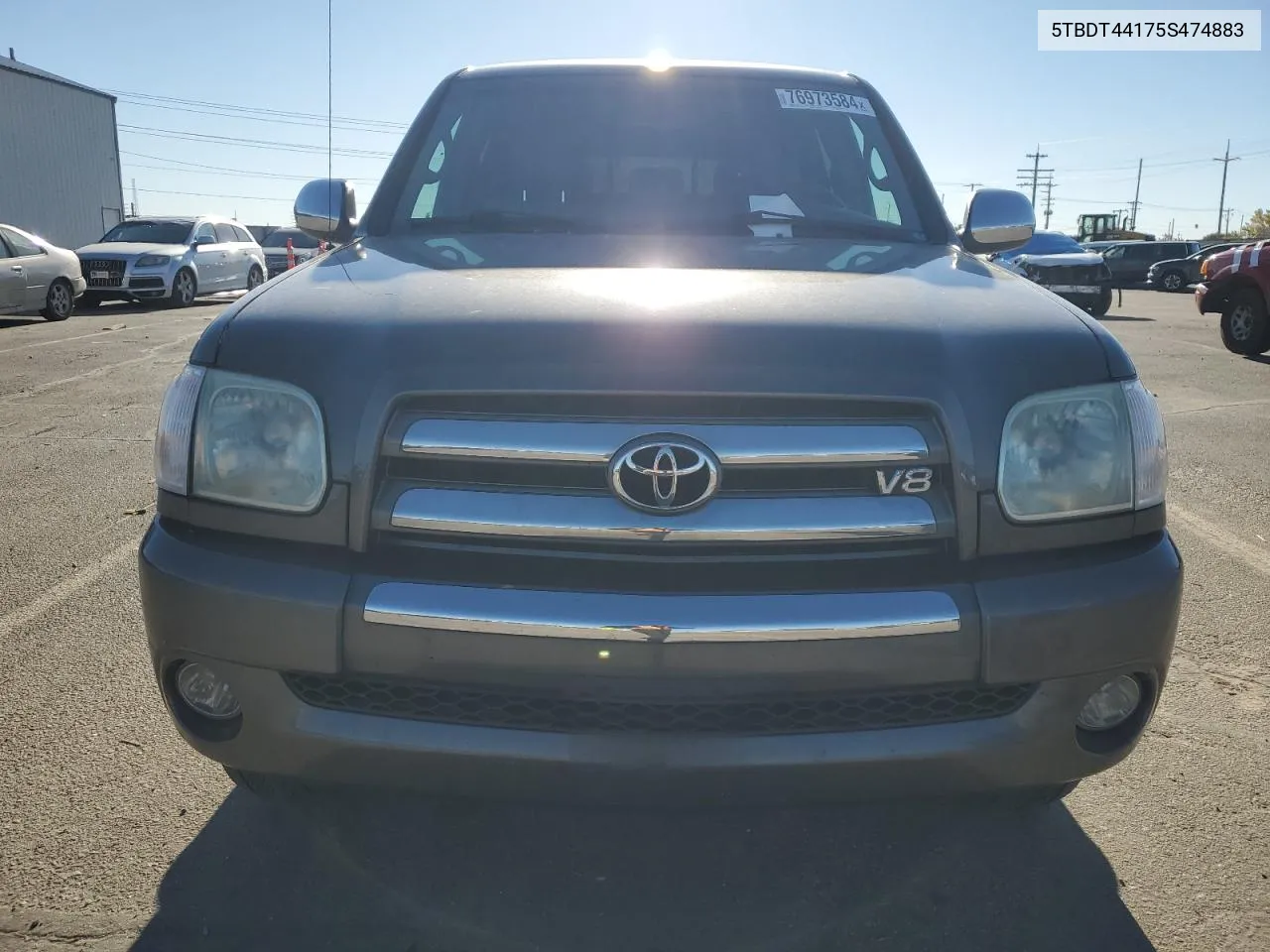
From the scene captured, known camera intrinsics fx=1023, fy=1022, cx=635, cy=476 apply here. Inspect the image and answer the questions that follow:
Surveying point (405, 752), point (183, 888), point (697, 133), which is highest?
point (697, 133)

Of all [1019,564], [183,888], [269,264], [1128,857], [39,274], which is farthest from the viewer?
[269,264]

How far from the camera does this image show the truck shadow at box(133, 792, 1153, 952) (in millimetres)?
1948

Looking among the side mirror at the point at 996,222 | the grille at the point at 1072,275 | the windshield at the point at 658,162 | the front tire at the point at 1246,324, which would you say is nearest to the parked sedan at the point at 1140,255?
the grille at the point at 1072,275

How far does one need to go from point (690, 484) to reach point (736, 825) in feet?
3.31

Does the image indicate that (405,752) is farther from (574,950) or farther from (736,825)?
(736,825)

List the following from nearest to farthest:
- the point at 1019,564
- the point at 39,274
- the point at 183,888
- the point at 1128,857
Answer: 1. the point at 1019,564
2. the point at 183,888
3. the point at 1128,857
4. the point at 39,274

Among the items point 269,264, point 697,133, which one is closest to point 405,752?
point 697,133

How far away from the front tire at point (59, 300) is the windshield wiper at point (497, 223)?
14.0m

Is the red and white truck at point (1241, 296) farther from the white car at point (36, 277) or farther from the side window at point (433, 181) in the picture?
the white car at point (36, 277)

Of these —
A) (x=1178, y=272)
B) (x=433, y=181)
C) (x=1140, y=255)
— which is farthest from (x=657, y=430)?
(x=1140, y=255)

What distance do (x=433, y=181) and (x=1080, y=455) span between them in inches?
79.1

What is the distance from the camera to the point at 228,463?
6.08 feet

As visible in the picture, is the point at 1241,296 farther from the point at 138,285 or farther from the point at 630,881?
the point at 138,285

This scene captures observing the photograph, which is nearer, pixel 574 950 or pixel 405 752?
pixel 405 752
